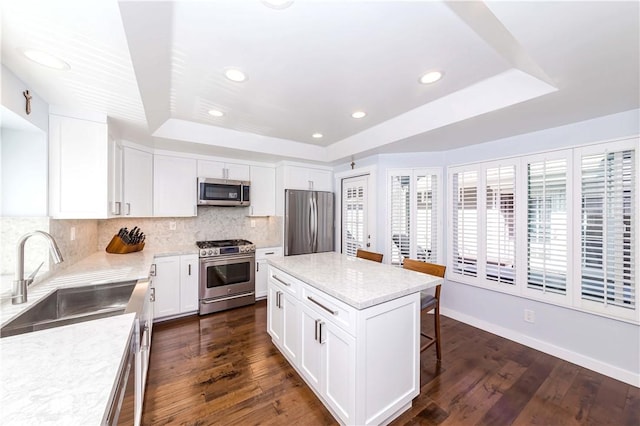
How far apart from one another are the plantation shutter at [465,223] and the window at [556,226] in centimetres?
1

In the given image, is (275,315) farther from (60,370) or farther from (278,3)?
(278,3)

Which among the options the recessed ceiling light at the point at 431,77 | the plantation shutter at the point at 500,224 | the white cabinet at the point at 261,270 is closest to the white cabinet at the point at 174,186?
the white cabinet at the point at 261,270

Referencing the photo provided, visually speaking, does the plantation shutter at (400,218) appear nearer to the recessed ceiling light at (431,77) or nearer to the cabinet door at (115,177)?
the recessed ceiling light at (431,77)

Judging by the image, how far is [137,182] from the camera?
3.01 m

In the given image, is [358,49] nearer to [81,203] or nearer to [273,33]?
[273,33]

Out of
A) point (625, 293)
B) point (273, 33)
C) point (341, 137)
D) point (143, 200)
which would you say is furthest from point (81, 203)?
point (625, 293)

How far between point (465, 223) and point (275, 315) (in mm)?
2561

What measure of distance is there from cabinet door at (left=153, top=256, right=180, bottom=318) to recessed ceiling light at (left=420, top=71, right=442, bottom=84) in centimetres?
333

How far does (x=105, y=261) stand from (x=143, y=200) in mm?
908

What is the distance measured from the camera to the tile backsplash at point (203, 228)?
3.28 m

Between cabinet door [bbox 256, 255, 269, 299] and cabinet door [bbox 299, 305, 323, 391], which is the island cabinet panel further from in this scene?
cabinet door [bbox 256, 255, 269, 299]

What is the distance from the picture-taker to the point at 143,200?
3.09 m

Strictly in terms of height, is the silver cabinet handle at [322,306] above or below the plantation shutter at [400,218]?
below

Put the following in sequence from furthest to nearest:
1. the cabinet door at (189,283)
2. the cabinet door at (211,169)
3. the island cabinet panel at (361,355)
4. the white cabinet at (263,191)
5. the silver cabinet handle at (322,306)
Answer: the white cabinet at (263,191) → the cabinet door at (211,169) → the cabinet door at (189,283) → the silver cabinet handle at (322,306) → the island cabinet panel at (361,355)
